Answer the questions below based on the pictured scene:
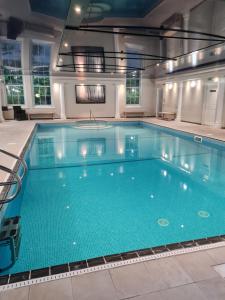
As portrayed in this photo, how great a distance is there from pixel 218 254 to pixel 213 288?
44 cm

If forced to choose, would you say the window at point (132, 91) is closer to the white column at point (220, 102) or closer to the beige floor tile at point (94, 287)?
the white column at point (220, 102)

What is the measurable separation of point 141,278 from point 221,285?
22.3 inches

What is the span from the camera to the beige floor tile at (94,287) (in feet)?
4.63

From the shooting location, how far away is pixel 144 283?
1514mm

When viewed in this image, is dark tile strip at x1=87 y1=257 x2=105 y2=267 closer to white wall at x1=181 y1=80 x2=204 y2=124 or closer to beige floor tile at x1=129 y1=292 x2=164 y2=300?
beige floor tile at x1=129 y1=292 x2=164 y2=300

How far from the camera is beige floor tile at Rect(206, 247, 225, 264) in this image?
5.74ft

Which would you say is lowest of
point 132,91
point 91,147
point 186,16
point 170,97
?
point 91,147

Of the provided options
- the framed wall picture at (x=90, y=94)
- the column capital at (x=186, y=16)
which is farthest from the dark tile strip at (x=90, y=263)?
the framed wall picture at (x=90, y=94)

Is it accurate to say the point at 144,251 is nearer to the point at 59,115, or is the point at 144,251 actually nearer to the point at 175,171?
the point at 175,171

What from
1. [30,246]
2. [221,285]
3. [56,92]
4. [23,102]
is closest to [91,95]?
[56,92]

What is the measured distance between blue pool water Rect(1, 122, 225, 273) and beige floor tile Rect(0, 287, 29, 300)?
1.68 ft

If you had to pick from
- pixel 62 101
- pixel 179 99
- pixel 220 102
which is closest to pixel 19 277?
pixel 220 102

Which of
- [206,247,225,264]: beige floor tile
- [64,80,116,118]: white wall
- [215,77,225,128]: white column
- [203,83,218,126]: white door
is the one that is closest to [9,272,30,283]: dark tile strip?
[206,247,225,264]: beige floor tile

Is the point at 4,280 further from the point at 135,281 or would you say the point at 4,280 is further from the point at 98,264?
the point at 135,281
